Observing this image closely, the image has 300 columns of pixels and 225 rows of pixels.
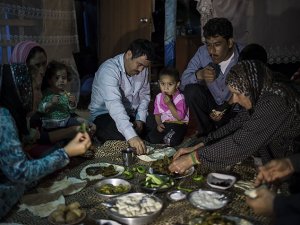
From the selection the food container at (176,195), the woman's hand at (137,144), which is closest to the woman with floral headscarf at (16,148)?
the food container at (176,195)

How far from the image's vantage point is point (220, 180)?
8.41ft

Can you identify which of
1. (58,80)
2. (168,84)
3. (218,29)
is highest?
(218,29)

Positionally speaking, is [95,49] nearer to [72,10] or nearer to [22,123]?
[72,10]

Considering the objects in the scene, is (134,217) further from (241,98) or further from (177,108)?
(177,108)

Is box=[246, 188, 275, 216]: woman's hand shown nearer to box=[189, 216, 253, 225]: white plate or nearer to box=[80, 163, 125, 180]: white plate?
box=[189, 216, 253, 225]: white plate

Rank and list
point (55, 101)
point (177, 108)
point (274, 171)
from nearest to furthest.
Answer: point (274, 171)
point (55, 101)
point (177, 108)

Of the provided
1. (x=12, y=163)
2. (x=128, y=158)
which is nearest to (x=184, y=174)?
(x=128, y=158)

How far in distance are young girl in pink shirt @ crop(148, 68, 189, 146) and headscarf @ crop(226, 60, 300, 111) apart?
1350mm

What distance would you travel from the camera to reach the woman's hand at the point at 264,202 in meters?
1.71

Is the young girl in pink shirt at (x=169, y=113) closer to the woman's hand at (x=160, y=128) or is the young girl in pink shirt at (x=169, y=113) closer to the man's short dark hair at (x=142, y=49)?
the woman's hand at (x=160, y=128)

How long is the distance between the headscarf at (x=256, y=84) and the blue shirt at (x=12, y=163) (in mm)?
1280

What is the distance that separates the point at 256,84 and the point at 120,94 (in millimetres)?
1484

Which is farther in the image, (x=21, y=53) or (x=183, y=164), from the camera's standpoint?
(x=21, y=53)

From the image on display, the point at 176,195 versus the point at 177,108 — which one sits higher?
the point at 177,108
